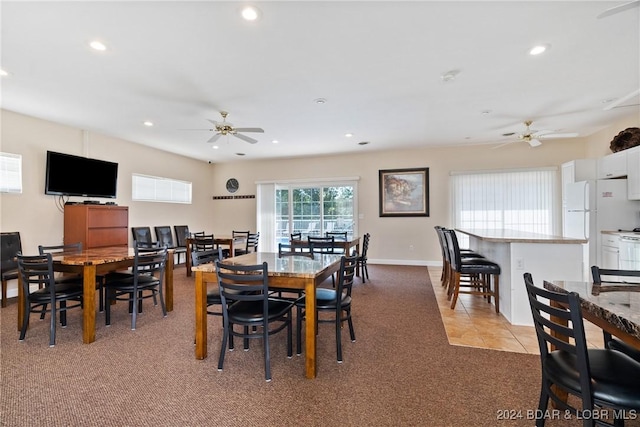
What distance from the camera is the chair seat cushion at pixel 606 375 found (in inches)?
47.0

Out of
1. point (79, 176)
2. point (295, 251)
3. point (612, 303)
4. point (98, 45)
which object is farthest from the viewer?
point (295, 251)

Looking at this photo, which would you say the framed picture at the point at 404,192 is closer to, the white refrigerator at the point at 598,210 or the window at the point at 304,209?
the window at the point at 304,209

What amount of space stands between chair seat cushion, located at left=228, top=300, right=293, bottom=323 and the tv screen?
4.27 metres

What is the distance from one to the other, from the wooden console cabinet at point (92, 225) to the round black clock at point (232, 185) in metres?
3.47

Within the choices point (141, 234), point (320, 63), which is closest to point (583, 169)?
point (320, 63)

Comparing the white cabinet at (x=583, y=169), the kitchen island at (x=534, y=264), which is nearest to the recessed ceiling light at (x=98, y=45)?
the kitchen island at (x=534, y=264)

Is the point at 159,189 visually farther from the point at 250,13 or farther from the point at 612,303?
the point at 612,303

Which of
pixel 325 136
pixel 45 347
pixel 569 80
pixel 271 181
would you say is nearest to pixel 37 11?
pixel 45 347

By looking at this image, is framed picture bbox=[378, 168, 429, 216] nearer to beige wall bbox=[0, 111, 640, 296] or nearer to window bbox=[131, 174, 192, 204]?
beige wall bbox=[0, 111, 640, 296]

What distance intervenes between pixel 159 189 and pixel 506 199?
7.68m

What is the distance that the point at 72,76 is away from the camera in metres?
3.25

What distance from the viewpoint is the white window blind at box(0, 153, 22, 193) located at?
4246 millimetres

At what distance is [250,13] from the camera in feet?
7.43

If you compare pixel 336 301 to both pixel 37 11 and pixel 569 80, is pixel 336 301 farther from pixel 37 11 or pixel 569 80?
pixel 569 80
